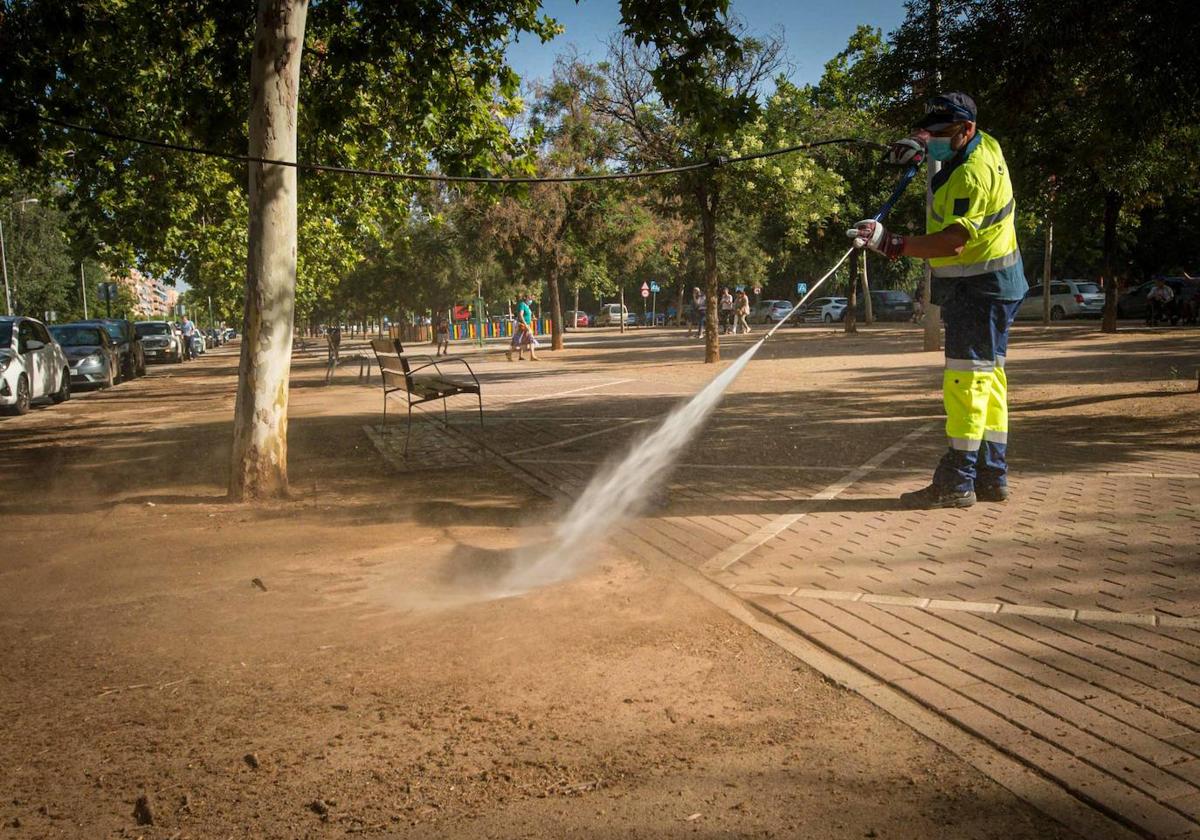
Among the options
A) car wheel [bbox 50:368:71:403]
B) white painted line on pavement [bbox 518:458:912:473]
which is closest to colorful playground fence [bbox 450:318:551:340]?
car wheel [bbox 50:368:71:403]

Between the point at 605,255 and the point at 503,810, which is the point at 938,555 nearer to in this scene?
the point at 503,810

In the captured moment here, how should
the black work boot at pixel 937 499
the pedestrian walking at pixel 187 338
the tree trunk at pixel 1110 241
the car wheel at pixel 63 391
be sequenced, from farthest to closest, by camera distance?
the pedestrian walking at pixel 187 338 < the tree trunk at pixel 1110 241 < the car wheel at pixel 63 391 < the black work boot at pixel 937 499

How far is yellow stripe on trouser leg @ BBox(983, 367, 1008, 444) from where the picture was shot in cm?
632

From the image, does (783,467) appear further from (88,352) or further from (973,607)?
(88,352)

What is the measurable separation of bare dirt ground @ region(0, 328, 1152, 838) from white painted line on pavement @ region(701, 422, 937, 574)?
1.72 feet

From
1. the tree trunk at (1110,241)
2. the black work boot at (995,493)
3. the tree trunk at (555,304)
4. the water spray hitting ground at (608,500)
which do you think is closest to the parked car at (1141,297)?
the tree trunk at (1110,241)

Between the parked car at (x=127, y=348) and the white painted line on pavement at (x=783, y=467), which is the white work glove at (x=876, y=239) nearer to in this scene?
the white painted line on pavement at (x=783, y=467)

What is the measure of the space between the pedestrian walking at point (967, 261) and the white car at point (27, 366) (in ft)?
55.3

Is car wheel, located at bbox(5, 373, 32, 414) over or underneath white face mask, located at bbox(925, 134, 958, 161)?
underneath

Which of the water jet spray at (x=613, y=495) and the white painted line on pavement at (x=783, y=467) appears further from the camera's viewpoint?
the white painted line on pavement at (x=783, y=467)

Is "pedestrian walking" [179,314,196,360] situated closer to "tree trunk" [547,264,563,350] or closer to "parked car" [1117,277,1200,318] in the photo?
"tree trunk" [547,264,563,350]

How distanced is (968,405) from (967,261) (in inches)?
37.9

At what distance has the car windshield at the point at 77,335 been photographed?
25062mm

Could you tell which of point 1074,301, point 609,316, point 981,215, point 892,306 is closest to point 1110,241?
point 1074,301
